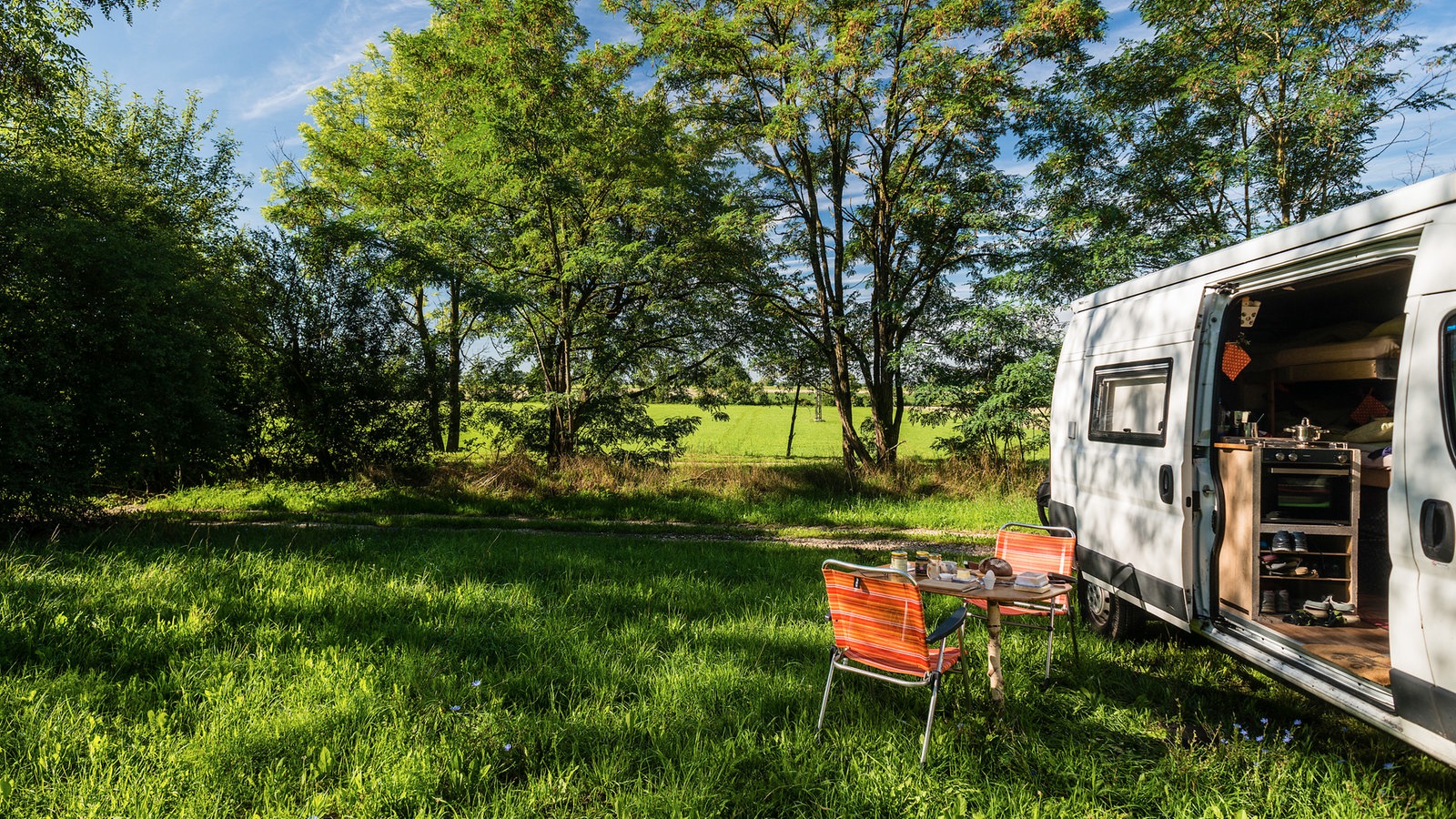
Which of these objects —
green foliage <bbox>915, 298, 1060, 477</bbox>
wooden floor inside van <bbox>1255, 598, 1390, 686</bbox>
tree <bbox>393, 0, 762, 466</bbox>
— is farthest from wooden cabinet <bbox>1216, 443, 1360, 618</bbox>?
tree <bbox>393, 0, 762, 466</bbox>

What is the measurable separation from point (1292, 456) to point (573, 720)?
4950 millimetres

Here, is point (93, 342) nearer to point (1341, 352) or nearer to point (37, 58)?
point (37, 58)

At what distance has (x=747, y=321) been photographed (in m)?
14.7

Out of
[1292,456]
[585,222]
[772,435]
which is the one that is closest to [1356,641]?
[1292,456]

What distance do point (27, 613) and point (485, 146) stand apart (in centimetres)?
1064

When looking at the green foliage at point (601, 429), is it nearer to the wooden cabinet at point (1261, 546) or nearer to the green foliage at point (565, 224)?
the green foliage at point (565, 224)

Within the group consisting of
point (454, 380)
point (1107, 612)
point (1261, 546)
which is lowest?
point (1107, 612)

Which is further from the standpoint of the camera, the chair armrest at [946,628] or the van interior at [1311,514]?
the van interior at [1311,514]

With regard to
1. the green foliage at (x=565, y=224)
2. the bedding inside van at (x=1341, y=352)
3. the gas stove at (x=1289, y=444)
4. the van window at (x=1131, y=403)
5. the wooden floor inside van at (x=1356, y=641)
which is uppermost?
the green foliage at (x=565, y=224)

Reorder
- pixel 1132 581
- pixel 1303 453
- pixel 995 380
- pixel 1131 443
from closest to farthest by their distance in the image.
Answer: pixel 1303 453 → pixel 1132 581 → pixel 1131 443 → pixel 995 380

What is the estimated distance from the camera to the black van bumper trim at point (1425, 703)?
2436 millimetres

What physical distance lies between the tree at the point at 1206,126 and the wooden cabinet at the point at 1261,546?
9047mm

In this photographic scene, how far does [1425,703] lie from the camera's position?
8.36ft

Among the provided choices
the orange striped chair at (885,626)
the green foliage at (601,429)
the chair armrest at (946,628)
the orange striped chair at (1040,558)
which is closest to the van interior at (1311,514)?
the orange striped chair at (1040,558)
